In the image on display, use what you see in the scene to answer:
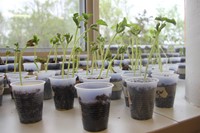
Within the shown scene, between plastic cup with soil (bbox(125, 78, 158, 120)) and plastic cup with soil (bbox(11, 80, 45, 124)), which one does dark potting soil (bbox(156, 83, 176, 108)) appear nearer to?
plastic cup with soil (bbox(125, 78, 158, 120))

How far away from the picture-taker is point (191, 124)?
2.29 feet

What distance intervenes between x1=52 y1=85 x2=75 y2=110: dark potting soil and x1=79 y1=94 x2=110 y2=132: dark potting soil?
0.68 feet

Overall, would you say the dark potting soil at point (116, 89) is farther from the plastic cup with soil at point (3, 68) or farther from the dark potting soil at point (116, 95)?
the plastic cup with soil at point (3, 68)

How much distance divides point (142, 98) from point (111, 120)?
13cm

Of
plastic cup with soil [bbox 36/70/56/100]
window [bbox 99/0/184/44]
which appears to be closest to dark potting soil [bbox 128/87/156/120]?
plastic cup with soil [bbox 36/70/56/100]

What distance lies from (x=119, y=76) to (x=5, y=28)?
33.6 inches

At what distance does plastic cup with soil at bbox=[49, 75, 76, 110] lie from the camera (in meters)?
0.79

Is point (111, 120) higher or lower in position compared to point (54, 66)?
lower

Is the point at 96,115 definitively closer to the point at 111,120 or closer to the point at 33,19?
the point at 111,120

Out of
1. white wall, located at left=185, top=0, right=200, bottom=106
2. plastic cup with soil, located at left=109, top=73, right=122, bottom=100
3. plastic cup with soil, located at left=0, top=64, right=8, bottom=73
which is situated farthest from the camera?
plastic cup with soil, located at left=0, top=64, right=8, bottom=73

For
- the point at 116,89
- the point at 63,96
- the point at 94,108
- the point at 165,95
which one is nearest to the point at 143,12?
the point at 116,89

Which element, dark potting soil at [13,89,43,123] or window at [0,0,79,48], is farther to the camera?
window at [0,0,79,48]

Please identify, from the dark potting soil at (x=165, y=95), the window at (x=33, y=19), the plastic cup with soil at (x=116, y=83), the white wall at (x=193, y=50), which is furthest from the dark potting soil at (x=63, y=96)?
the window at (x=33, y=19)

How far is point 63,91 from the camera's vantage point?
2.62 ft
